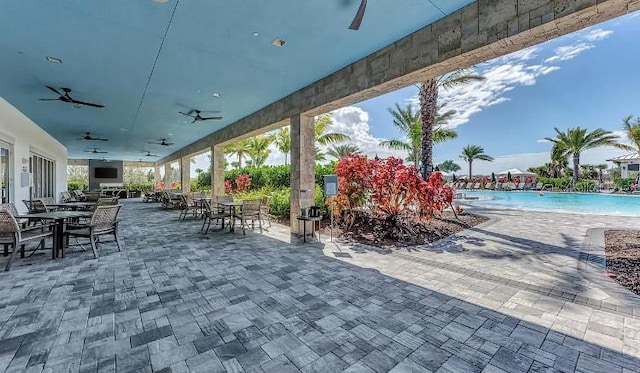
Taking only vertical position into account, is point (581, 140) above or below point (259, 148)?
above

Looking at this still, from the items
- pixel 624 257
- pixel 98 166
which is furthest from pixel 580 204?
pixel 98 166

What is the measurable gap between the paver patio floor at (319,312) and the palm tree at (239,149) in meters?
16.4

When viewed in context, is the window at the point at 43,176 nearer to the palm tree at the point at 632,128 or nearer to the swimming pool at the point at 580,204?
the swimming pool at the point at 580,204

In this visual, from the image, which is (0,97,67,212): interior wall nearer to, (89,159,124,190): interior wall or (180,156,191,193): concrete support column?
(180,156,191,193): concrete support column

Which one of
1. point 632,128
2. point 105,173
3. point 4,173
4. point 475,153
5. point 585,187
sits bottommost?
point 585,187

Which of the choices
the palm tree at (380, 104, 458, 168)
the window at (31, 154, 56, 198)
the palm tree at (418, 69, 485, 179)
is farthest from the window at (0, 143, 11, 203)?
the palm tree at (380, 104, 458, 168)

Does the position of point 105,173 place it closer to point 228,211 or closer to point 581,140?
point 228,211

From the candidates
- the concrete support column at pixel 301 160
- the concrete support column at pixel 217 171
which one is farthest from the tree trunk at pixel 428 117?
the concrete support column at pixel 217 171

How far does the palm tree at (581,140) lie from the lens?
20.0 meters

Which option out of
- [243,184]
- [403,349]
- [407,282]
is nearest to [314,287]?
[407,282]

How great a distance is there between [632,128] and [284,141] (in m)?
22.5

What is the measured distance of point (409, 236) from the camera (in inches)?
238

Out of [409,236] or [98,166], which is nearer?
[409,236]

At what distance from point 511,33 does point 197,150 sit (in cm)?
1431
